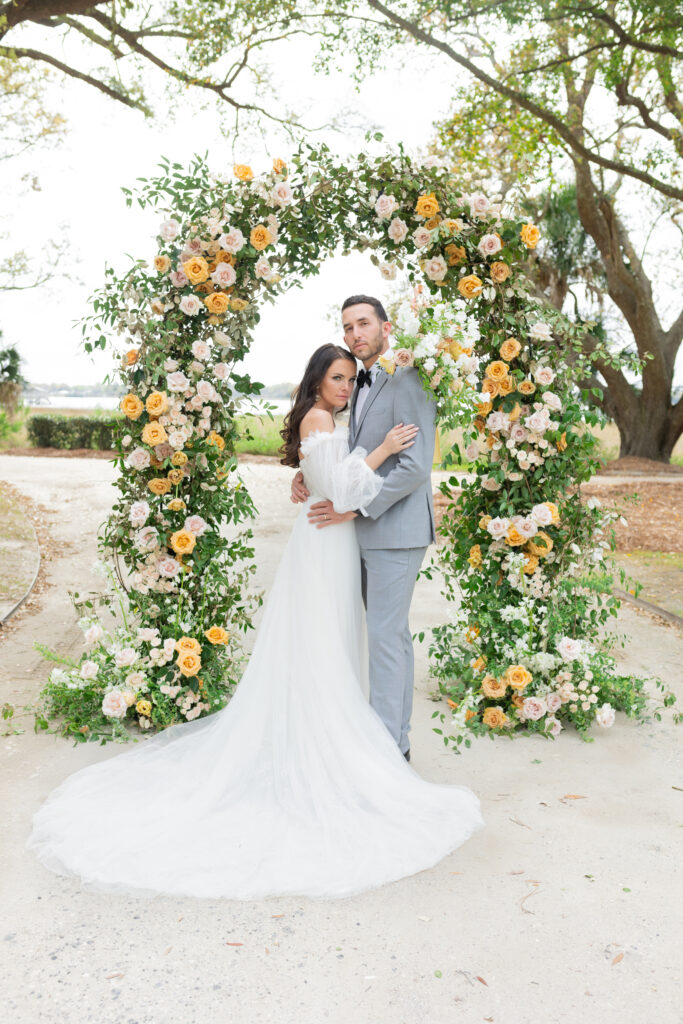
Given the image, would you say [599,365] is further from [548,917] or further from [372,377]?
[548,917]

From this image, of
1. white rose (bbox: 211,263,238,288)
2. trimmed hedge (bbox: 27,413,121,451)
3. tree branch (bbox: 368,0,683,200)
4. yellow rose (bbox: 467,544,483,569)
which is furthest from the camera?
trimmed hedge (bbox: 27,413,121,451)

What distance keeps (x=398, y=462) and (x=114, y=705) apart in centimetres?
174

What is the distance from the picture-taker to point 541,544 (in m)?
4.30

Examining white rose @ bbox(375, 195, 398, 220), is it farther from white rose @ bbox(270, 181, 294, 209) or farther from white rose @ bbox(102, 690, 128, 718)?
white rose @ bbox(102, 690, 128, 718)

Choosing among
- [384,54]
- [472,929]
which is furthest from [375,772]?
[384,54]

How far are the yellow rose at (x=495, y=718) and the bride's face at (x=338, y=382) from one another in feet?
5.64

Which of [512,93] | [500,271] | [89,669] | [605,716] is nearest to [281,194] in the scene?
[500,271]

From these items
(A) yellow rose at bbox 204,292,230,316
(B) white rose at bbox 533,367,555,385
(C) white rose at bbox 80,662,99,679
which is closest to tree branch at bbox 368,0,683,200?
(B) white rose at bbox 533,367,555,385

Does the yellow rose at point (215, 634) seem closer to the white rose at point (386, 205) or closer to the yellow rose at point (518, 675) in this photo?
the yellow rose at point (518, 675)

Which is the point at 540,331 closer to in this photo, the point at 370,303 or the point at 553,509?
the point at 553,509

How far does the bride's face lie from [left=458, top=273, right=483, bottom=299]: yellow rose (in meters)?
0.84

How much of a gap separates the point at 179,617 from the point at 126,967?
1885 millimetres

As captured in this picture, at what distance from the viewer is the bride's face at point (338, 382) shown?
11.7ft

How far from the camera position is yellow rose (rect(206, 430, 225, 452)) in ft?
13.8
